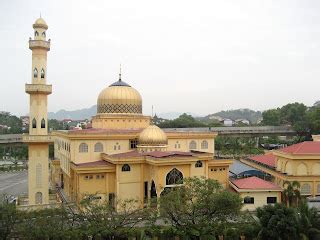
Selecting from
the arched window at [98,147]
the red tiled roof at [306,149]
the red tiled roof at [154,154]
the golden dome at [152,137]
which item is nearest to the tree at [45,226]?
the red tiled roof at [154,154]

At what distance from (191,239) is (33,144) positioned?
14903 millimetres

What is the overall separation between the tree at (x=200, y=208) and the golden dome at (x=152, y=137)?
29.4ft

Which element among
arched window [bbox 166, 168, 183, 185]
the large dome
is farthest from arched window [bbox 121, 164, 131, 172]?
the large dome

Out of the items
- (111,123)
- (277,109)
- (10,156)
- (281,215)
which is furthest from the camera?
(277,109)

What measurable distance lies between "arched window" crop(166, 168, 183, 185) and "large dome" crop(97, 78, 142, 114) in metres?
9.37

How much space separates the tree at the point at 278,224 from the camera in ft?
58.2

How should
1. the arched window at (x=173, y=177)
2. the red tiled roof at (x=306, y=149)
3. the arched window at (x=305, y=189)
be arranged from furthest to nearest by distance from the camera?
the red tiled roof at (x=306, y=149), the arched window at (x=305, y=189), the arched window at (x=173, y=177)

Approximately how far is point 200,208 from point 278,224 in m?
4.35

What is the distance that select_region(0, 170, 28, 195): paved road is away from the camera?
3850 cm

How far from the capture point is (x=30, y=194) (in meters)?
27.2

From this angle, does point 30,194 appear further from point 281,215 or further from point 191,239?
point 281,215

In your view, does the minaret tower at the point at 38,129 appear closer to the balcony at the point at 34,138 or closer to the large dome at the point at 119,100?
the balcony at the point at 34,138

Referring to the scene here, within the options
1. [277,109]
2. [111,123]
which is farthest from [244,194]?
[277,109]

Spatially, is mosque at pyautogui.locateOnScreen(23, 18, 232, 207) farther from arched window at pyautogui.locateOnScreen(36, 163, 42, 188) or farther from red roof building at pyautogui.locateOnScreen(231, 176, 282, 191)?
red roof building at pyautogui.locateOnScreen(231, 176, 282, 191)
